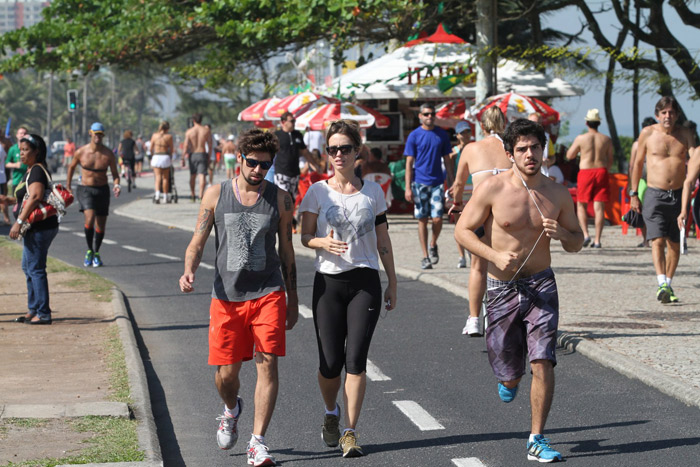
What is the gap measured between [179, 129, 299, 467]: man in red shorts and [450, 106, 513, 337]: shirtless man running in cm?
319

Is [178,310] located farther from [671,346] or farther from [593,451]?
[593,451]

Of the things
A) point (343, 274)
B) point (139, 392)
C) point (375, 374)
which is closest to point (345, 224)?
point (343, 274)

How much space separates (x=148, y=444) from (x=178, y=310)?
595 cm

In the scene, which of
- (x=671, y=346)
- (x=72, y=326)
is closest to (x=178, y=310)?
(x=72, y=326)

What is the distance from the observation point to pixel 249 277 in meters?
6.26

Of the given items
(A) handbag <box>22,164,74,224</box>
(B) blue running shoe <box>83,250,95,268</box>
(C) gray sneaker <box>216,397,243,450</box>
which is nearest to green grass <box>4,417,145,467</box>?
(C) gray sneaker <box>216,397,243,450</box>

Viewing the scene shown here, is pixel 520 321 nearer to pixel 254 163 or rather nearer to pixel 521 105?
pixel 254 163

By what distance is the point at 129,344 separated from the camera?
9.46 m

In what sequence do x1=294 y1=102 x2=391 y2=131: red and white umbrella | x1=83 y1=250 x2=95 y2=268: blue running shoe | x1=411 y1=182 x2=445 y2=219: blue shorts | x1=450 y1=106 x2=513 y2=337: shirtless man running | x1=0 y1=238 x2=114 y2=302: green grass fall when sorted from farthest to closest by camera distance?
1. x1=294 y1=102 x2=391 y2=131: red and white umbrella
2. x1=83 y1=250 x2=95 y2=268: blue running shoe
3. x1=411 y1=182 x2=445 y2=219: blue shorts
4. x1=0 y1=238 x2=114 y2=302: green grass
5. x1=450 y1=106 x2=513 y2=337: shirtless man running

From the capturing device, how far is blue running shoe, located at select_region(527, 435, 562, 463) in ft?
20.2

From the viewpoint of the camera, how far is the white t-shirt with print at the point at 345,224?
6402mm

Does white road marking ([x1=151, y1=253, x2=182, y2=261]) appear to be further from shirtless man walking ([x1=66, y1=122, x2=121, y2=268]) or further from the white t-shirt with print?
the white t-shirt with print

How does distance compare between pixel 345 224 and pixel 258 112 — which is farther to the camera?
pixel 258 112

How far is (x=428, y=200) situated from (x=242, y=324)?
28.6 feet
